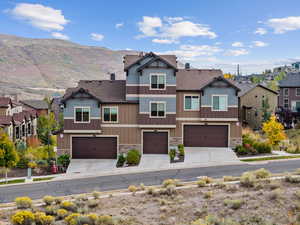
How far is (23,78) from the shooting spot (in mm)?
192250

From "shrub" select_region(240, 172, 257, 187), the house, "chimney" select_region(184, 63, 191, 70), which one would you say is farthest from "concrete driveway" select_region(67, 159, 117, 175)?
"chimney" select_region(184, 63, 191, 70)

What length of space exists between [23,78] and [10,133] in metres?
173

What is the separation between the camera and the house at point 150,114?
92.6 feet

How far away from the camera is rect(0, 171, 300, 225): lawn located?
12961 millimetres

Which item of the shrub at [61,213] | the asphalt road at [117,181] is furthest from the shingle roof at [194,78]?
the shrub at [61,213]

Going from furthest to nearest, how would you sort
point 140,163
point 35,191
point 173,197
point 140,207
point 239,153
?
point 239,153, point 140,163, point 35,191, point 173,197, point 140,207

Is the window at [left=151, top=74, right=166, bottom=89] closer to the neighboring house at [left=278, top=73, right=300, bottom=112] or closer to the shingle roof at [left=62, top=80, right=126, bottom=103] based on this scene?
the shingle roof at [left=62, top=80, right=126, bottom=103]

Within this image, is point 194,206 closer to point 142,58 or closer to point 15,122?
point 142,58

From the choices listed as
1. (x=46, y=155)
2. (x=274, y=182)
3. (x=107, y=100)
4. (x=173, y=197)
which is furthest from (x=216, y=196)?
(x=46, y=155)

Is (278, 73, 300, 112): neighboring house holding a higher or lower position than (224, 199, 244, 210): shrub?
higher

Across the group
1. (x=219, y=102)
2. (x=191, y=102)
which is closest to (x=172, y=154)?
(x=191, y=102)

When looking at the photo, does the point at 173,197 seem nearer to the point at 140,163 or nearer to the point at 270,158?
the point at 140,163

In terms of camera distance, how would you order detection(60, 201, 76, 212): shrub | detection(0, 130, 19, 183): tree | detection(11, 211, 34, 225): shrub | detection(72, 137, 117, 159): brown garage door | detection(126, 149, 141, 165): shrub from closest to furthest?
detection(11, 211, 34, 225): shrub < detection(60, 201, 76, 212): shrub < detection(0, 130, 19, 183): tree < detection(126, 149, 141, 165): shrub < detection(72, 137, 117, 159): brown garage door

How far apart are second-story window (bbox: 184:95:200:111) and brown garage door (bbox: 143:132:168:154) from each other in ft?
11.5
